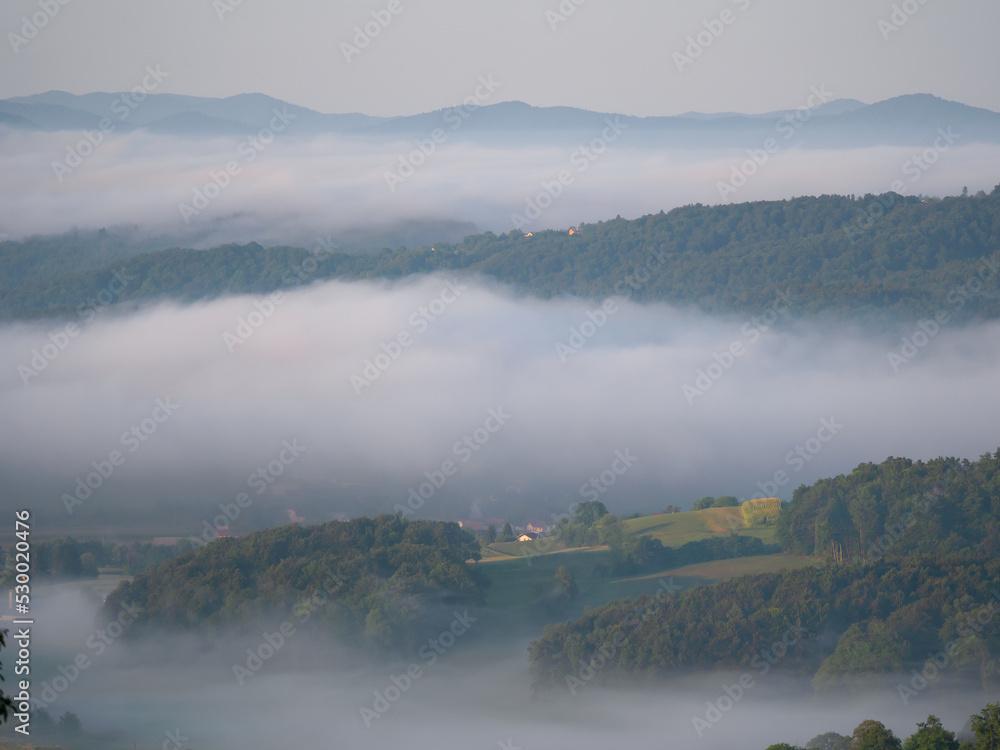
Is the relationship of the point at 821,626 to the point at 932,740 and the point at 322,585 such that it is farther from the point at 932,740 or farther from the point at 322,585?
the point at 322,585

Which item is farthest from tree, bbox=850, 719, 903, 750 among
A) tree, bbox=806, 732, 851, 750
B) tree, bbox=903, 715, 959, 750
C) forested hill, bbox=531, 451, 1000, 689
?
forested hill, bbox=531, 451, 1000, 689

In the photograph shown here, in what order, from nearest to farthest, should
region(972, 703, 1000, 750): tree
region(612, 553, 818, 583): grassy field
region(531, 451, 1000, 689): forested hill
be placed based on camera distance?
region(972, 703, 1000, 750): tree
region(531, 451, 1000, 689): forested hill
region(612, 553, 818, 583): grassy field

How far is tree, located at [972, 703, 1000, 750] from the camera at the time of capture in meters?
29.9

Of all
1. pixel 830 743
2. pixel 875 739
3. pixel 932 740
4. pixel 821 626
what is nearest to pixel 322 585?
pixel 821 626

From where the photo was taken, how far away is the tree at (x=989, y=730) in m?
29.9

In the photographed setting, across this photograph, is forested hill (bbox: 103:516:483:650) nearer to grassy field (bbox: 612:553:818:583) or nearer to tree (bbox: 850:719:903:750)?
grassy field (bbox: 612:553:818:583)

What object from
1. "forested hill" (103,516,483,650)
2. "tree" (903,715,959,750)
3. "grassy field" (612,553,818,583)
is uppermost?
"forested hill" (103,516,483,650)

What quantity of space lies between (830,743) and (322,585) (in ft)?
94.8

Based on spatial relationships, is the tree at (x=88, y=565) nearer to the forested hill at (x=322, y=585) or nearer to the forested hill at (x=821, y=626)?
the forested hill at (x=322, y=585)

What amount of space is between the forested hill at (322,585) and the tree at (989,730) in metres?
29.3

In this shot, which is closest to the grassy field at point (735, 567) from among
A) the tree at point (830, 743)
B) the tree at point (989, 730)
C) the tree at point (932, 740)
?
the tree at point (830, 743)

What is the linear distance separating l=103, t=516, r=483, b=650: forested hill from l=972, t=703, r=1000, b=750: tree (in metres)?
29.3

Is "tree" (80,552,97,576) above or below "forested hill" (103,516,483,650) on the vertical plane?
above

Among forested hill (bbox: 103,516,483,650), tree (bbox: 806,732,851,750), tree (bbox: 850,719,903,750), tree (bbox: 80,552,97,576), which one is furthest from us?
tree (bbox: 80,552,97,576)
